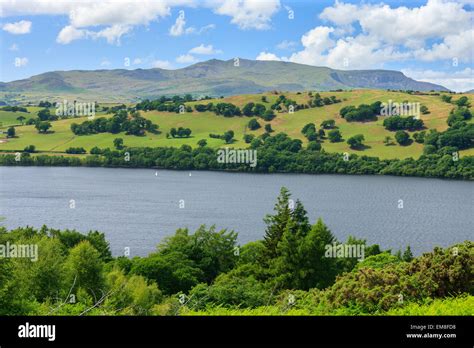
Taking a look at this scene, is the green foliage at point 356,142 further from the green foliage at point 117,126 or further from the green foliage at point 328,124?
the green foliage at point 117,126

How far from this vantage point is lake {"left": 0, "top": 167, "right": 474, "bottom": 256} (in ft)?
279

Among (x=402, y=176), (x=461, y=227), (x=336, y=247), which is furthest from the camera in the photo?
(x=402, y=176)

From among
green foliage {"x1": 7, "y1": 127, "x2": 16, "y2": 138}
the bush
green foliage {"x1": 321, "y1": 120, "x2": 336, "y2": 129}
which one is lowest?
the bush

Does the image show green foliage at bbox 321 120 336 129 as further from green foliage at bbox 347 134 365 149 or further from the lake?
the lake

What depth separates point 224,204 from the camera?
10806 cm

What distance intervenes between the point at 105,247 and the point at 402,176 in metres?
102

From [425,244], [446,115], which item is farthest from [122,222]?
[446,115]

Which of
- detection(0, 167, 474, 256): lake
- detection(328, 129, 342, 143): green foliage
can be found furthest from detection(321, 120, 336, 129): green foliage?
detection(0, 167, 474, 256): lake

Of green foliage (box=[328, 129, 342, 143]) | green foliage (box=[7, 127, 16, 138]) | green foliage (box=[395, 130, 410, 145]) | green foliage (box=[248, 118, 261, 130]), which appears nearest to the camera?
green foliage (box=[395, 130, 410, 145])

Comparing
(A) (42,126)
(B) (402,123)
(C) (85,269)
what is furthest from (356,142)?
(C) (85,269)

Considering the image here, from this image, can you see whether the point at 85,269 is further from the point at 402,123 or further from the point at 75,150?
the point at 402,123

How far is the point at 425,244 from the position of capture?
255 feet

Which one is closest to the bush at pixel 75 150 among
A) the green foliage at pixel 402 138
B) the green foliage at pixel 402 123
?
the green foliage at pixel 402 138
